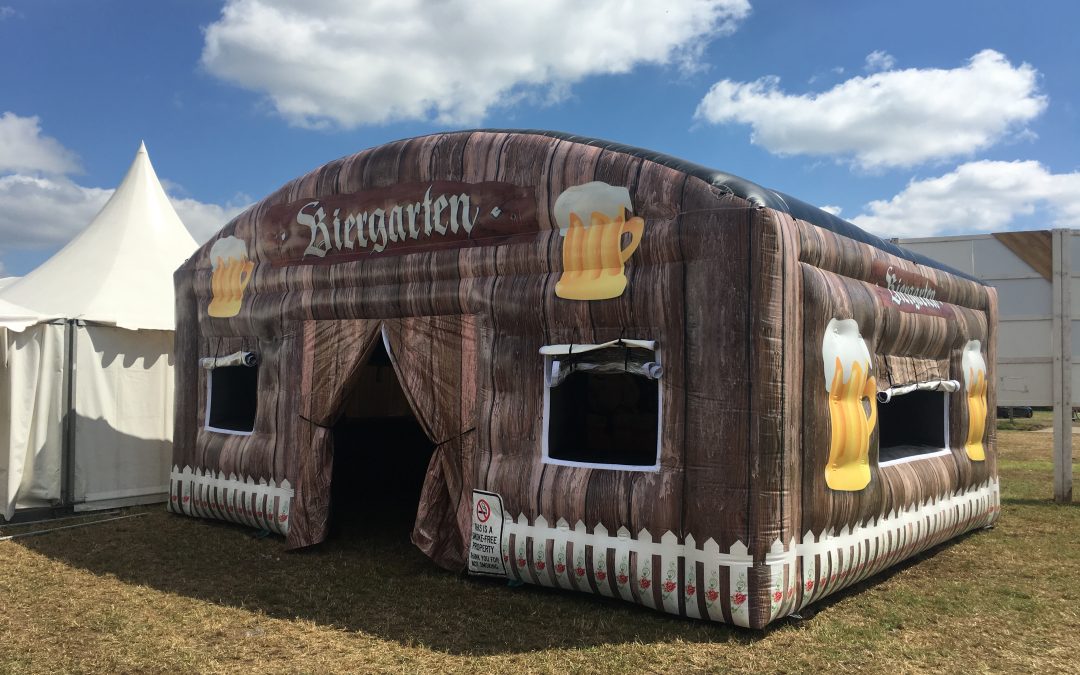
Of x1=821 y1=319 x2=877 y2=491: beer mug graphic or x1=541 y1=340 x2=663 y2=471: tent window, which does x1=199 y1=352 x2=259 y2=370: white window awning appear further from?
x1=821 y1=319 x2=877 y2=491: beer mug graphic

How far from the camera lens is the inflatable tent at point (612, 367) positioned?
15.2 feet

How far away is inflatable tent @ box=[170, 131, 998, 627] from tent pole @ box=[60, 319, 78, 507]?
5.86ft

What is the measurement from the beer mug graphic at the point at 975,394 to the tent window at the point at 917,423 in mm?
345

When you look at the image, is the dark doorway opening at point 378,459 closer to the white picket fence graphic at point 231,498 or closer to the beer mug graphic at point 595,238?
the white picket fence graphic at point 231,498

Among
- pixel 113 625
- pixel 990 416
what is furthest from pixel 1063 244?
pixel 113 625

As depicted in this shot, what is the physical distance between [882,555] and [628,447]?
2.42 meters

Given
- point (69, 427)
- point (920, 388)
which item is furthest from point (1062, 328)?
point (69, 427)

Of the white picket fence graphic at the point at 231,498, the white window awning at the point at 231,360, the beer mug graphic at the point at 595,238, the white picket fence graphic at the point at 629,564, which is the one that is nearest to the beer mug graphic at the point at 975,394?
the white picket fence graphic at the point at 629,564

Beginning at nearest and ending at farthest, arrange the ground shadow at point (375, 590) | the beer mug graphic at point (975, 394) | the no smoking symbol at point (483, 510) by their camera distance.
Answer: the ground shadow at point (375, 590) < the no smoking symbol at point (483, 510) < the beer mug graphic at point (975, 394)

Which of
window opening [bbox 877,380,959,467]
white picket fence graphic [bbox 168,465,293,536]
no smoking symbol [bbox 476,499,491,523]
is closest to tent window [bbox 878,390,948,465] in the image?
window opening [bbox 877,380,959,467]

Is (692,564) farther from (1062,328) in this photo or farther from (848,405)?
(1062,328)

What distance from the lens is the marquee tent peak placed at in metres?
9.37

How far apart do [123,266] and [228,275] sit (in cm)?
343

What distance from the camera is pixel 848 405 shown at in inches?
207
